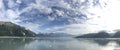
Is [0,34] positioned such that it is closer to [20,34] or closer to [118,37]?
[20,34]

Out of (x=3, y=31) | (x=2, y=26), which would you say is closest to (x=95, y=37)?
(x=3, y=31)

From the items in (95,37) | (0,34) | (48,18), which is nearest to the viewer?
(48,18)

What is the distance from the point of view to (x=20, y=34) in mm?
62438

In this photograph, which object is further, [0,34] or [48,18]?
[0,34]

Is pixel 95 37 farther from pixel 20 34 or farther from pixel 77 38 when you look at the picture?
pixel 20 34

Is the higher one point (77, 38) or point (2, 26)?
point (2, 26)

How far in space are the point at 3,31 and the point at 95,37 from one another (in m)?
21.5

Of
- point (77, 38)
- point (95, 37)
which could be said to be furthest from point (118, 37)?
point (77, 38)

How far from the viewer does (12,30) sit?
6450 cm

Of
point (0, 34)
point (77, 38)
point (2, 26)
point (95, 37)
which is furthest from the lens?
point (2, 26)

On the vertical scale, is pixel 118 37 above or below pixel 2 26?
below

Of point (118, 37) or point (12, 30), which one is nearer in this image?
point (118, 37)

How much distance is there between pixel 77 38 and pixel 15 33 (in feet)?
65.5

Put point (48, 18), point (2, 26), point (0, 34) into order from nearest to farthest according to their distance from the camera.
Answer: point (48, 18) → point (0, 34) → point (2, 26)
